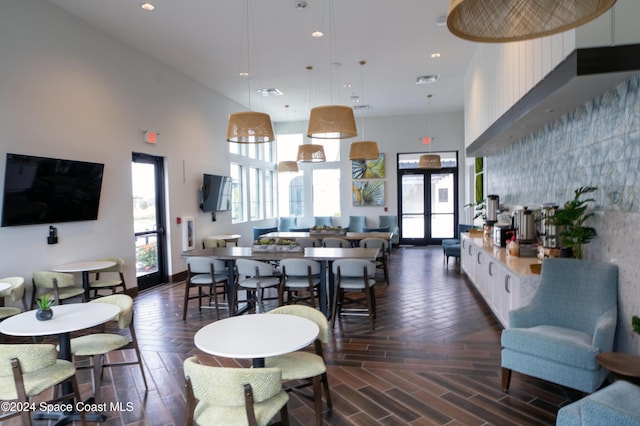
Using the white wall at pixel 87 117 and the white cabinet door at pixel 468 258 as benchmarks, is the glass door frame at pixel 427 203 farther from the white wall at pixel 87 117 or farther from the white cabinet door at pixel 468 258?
the white wall at pixel 87 117

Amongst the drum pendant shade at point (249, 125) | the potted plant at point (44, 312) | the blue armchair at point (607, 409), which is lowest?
the blue armchair at point (607, 409)

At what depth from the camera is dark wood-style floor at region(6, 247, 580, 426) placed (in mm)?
2705

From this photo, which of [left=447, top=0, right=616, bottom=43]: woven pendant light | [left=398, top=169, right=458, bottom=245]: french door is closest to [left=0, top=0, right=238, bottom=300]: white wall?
[left=447, top=0, right=616, bottom=43]: woven pendant light

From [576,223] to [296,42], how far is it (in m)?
4.67

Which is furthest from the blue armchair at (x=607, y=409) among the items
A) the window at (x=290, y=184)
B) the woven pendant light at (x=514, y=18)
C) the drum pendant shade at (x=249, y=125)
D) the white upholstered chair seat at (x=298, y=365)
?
the window at (x=290, y=184)

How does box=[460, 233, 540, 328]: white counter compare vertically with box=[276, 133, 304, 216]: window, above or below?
below

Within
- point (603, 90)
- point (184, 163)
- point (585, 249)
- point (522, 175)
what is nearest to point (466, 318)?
point (585, 249)

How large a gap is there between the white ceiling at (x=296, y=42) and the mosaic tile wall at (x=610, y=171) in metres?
2.39

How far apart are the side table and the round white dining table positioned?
1.77 m

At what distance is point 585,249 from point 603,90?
1.43 m

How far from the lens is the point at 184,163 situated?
25.1 ft

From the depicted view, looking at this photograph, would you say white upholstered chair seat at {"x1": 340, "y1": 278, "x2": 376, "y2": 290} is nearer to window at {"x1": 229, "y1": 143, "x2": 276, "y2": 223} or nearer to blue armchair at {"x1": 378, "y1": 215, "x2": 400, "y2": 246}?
window at {"x1": 229, "y1": 143, "x2": 276, "y2": 223}

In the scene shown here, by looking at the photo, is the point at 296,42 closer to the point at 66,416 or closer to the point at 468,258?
the point at 468,258

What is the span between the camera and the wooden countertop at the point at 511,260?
3.78 meters
